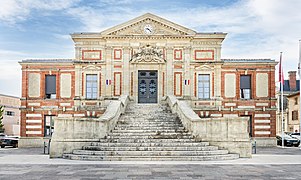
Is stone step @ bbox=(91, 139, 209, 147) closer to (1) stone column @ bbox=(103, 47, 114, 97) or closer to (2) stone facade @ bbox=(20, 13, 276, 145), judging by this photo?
(2) stone facade @ bbox=(20, 13, 276, 145)

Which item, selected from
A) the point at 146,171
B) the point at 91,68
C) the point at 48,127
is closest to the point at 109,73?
the point at 91,68

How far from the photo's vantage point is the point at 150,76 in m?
35.4

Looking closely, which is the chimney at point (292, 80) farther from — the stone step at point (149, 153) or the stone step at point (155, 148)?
the stone step at point (149, 153)

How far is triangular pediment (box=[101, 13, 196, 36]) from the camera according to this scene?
3509cm

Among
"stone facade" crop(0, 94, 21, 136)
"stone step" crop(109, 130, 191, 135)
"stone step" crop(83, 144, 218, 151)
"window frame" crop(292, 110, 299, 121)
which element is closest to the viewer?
"stone step" crop(83, 144, 218, 151)

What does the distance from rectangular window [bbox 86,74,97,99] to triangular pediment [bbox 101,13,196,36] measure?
154 inches

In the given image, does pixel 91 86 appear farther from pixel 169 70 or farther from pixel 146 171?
pixel 146 171

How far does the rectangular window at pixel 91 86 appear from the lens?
3588 cm

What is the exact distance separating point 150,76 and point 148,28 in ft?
13.4

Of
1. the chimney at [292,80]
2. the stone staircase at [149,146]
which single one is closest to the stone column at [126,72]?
the stone staircase at [149,146]

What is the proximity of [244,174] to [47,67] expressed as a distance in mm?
25726

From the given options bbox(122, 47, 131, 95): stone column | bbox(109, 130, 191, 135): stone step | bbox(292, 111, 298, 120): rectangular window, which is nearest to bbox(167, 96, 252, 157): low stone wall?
bbox(109, 130, 191, 135): stone step

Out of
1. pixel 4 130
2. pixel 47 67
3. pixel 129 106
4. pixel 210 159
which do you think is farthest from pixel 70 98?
pixel 4 130

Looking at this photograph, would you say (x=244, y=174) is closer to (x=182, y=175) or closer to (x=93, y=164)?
(x=182, y=175)
